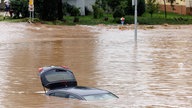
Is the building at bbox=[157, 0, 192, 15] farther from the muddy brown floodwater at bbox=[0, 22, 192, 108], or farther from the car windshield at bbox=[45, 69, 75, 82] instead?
Answer: the car windshield at bbox=[45, 69, 75, 82]

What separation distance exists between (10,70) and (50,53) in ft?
20.8

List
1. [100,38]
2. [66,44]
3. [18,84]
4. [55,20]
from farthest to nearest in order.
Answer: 1. [55,20]
2. [100,38]
3. [66,44]
4. [18,84]

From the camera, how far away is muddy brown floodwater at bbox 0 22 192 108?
1504 cm

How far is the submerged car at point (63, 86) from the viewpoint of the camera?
545 inches

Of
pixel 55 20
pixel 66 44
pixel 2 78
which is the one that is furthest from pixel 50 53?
pixel 55 20

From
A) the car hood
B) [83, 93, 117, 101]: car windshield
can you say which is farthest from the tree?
[83, 93, 117, 101]: car windshield

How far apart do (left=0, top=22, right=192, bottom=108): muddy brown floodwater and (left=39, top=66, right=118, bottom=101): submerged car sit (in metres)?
0.19

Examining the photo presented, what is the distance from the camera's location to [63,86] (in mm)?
14609

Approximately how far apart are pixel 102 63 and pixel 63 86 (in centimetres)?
858

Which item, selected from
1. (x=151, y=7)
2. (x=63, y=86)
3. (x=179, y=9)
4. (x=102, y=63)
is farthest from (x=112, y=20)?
(x=63, y=86)

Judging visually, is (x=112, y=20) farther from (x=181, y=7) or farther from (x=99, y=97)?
(x=99, y=97)

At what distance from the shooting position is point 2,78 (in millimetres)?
18984

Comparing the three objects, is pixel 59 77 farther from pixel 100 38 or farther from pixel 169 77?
pixel 100 38

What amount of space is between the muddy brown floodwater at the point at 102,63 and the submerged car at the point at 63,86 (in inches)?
7.4
